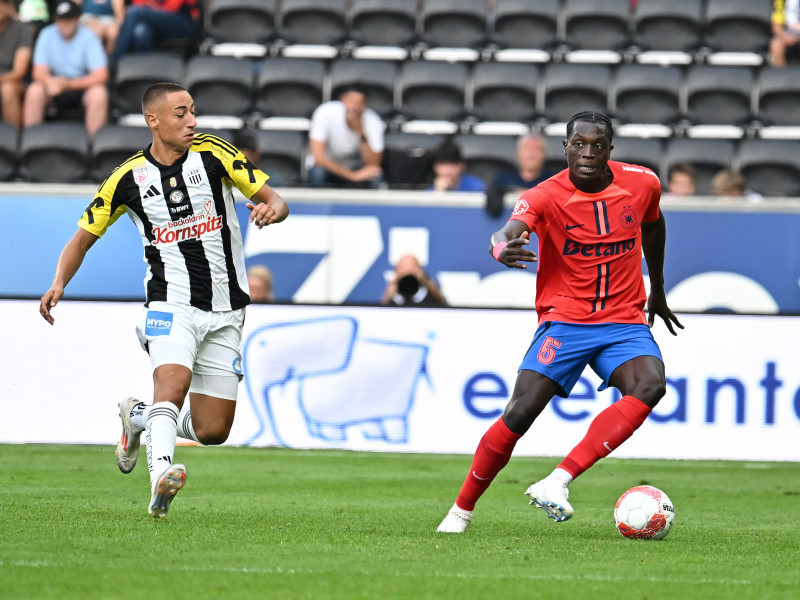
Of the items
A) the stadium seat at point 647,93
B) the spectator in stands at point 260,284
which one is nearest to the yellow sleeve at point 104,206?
the spectator in stands at point 260,284

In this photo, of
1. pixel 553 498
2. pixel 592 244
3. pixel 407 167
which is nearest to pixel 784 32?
pixel 407 167

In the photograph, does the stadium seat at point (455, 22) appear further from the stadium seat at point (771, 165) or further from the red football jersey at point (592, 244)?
the red football jersey at point (592, 244)

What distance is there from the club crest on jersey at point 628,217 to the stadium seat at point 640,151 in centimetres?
693

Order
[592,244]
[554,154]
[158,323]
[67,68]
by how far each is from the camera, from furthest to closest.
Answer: [67,68] → [554,154] → [158,323] → [592,244]

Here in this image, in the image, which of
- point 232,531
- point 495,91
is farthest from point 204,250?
point 495,91

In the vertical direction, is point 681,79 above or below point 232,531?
above

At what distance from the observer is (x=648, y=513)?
6.12 metres

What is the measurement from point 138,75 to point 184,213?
8.53m

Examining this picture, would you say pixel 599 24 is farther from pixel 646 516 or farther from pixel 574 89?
pixel 646 516

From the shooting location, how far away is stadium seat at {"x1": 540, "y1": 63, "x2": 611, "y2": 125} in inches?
574

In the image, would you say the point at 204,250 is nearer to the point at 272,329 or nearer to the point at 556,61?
the point at 272,329

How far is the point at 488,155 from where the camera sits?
13539 mm

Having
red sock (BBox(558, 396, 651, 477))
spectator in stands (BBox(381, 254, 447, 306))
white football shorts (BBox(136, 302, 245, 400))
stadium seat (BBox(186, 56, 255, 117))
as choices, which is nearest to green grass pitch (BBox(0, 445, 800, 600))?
red sock (BBox(558, 396, 651, 477))

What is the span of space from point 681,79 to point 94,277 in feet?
22.6
